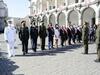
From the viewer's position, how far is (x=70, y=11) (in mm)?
55344

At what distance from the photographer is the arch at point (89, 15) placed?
48688 mm

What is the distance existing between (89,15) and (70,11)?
17.0 feet

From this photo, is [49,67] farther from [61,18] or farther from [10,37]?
[61,18]

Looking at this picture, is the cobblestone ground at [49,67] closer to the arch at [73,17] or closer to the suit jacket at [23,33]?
the suit jacket at [23,33]

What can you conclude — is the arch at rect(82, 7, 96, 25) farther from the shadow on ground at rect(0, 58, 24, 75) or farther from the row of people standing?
the shadow on ground at rect(0, 58, 24, 75)

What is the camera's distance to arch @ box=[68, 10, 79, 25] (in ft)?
175

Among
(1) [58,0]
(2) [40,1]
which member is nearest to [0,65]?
(1) [58,0]

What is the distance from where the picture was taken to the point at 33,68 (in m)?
13.2

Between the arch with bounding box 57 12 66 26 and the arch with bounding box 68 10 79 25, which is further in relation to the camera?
the arch with bounding box 57 12 66 26

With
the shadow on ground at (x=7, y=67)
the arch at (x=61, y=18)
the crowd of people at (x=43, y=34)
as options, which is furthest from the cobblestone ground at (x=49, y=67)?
the arch at (x=61, y=18)

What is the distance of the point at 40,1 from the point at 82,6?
1070 inches

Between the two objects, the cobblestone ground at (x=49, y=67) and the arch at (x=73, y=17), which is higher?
the arch at (x=73, y=17)

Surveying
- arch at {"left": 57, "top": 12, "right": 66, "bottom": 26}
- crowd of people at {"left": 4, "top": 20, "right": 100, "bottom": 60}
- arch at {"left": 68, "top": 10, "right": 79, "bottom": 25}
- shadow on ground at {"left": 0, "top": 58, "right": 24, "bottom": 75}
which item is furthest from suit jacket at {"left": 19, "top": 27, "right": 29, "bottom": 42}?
arch at {"left": 57, "top": 12, "right": 66, "bottom": 26}

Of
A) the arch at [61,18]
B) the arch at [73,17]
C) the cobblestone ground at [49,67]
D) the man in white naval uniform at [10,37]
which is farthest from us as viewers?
the arch at [61,18]
